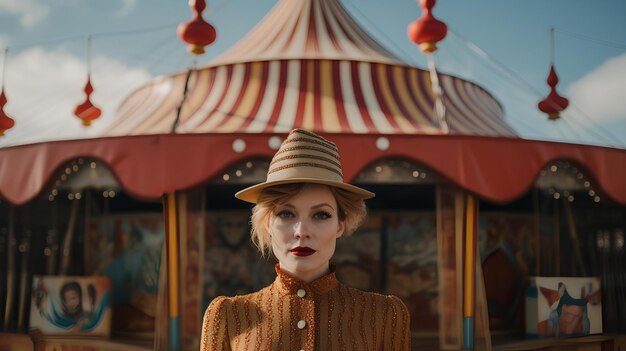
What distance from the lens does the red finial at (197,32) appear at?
8.14m

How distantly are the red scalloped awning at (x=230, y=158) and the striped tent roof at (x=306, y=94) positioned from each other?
1307 millimetres

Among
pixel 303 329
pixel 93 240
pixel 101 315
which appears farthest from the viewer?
pixel 93 240

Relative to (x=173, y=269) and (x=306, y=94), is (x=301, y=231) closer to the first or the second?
(x=173, y=269)

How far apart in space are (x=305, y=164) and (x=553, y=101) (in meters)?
8.76

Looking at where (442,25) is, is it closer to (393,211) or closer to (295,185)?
(393,211)

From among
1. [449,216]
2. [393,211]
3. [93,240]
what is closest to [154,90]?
[93,240]

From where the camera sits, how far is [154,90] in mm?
10445

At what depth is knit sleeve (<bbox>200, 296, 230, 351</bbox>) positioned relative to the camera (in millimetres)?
2064

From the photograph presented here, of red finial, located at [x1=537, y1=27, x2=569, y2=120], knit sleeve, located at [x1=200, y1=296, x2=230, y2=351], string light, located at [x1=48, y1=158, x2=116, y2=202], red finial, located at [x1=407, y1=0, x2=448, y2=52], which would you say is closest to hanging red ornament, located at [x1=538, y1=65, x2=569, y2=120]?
red finial, located at [x1=537, y1=27, x2=569, y2=120]

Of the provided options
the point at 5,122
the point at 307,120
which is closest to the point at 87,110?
the point at 5,122

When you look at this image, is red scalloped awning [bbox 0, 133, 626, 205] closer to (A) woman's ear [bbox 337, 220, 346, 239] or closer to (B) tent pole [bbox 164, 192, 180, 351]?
(B) tent pole [bbox 164, 192, 180, 351]

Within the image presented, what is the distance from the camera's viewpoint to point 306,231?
6.91ft

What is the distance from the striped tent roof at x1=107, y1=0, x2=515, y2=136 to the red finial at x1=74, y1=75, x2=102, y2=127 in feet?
1.24

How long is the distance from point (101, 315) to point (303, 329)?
22.2ft
